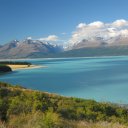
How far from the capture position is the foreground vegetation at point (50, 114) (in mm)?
12703

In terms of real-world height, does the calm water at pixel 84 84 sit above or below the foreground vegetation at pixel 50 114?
below

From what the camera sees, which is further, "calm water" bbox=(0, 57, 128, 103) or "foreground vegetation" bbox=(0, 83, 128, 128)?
"calm water" bbox=(0, 57, 128, 103)

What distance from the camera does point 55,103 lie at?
86.3 ft

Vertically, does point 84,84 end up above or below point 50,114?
below

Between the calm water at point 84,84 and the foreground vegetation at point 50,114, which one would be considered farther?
the calm water at point 84,84

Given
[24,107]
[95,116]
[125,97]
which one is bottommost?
[125,97]

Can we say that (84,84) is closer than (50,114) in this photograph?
No

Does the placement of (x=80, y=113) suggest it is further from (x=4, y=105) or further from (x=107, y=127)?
(x=107, y=127)

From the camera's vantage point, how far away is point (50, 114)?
1401 cm

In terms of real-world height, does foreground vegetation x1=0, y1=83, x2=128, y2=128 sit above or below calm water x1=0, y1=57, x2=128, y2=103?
above

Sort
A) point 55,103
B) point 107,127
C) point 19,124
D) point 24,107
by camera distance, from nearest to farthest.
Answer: point 107,127
point 19,124
point 24,107
point 55,103

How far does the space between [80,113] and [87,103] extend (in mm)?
5897

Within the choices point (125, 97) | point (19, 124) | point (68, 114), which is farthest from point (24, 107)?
point (125, 97)

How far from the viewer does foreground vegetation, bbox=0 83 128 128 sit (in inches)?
500
